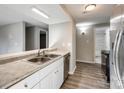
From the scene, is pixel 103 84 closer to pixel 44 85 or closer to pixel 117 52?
pixel 117 52

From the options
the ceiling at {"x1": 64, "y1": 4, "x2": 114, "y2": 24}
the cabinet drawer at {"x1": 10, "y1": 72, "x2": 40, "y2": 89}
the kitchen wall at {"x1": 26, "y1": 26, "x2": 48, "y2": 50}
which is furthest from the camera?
the kitchen wall at {"x1": 26, "y1": 26, "x2": 48, "y2": 50}

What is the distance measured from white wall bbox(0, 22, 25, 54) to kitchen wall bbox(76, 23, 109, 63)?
3.25 metres

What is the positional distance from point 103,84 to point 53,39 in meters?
2.38

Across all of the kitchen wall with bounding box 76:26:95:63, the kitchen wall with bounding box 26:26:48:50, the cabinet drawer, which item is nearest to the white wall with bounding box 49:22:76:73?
the kitchen wall with bounding box 26:26:48:50

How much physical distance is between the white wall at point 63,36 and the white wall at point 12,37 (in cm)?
120

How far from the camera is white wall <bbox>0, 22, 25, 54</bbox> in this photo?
360cm

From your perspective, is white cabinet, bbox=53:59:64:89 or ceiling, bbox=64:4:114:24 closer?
white cabinet, bbox=53:59:64:89

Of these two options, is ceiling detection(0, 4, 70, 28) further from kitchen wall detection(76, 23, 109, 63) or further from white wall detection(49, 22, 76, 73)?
kitchen wall detection(76, 23, 109, 63)

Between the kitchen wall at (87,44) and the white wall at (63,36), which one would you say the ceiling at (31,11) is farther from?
the kitchen wall at (87,44)

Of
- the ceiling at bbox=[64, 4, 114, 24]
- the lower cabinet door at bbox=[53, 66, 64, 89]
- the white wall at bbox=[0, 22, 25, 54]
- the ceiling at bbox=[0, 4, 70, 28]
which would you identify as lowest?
the lower cabinet door at bbox=[53, 66, 64, 89]

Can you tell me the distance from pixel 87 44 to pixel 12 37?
395 cm

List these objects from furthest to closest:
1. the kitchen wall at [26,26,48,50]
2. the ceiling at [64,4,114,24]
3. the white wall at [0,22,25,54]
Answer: the kitchen wall at [26,26,48,50] < the white wall at [0,22,25,54] < the ceiling at [64,4,114,24]

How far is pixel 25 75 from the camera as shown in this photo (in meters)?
1.00
